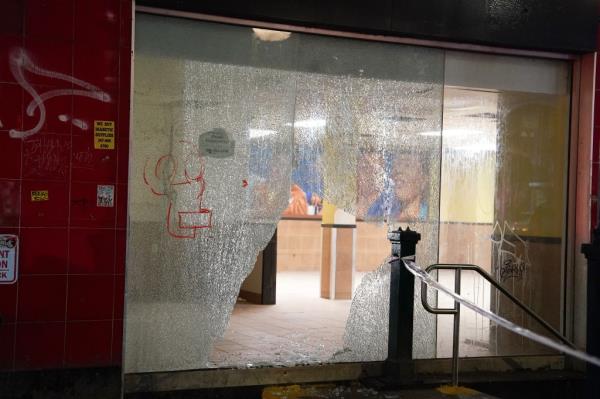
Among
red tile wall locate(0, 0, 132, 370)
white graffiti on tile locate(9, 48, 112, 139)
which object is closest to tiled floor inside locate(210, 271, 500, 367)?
red tile wall locate(0, 0, 132, 370)

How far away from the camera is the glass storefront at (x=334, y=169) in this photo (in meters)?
6.54

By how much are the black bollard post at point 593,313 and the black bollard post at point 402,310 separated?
4.92 ft

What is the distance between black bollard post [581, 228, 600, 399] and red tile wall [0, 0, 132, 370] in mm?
3509

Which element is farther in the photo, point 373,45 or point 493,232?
point 493,232

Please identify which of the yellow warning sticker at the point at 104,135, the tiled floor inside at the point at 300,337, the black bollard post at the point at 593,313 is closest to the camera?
the black bollard post at the point at 593,313

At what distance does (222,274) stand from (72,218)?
1357 mm

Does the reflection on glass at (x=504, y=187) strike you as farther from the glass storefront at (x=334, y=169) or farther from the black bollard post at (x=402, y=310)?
the black bollard post at (x=402, y=310)

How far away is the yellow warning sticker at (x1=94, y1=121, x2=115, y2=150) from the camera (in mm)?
6117

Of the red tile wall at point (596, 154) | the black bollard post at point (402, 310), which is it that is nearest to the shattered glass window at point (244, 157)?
the black bollard post at point (402, 310)

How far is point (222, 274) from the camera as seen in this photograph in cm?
673

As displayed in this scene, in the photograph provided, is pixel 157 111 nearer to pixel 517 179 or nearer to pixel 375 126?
pixel 375 126

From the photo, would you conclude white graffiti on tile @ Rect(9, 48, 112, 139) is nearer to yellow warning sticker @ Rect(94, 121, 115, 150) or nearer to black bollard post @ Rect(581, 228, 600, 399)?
yellow warning sticker @ Rect(94, 121, 115, 150)

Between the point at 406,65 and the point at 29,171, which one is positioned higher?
the point at 406,65

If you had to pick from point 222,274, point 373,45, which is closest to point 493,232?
point 373,45
